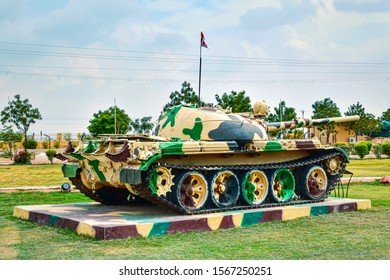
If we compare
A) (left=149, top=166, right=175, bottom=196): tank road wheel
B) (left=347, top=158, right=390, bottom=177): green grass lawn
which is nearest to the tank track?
(left=149, top=166, right=175, bottom=196): tank road wheel

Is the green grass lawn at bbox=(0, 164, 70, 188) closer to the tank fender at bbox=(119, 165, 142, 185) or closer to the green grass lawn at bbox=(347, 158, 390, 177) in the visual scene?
the tank fender at bbox=(119, 165, 142, 185)

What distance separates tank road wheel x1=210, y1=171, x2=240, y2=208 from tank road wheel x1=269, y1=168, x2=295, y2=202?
3.74 feet

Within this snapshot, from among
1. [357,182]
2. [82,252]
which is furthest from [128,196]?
[357,182]

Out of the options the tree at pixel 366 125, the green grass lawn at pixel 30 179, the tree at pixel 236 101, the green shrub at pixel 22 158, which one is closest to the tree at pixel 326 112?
the tree at pixel 366 125

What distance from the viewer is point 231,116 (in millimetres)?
14359

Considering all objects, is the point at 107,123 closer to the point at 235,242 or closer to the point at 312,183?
the point at 312,183

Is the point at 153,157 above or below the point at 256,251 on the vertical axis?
above

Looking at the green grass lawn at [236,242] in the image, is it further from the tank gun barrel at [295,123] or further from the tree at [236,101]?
the tree at [236,101]

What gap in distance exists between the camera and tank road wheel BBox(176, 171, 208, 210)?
12.3 metres

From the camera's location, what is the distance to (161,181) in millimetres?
12070

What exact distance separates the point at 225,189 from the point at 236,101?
2605 centimetres

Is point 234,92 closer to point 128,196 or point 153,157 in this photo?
point 128,196

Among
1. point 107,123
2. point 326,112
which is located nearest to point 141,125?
point 107,123

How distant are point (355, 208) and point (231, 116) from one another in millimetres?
3398
